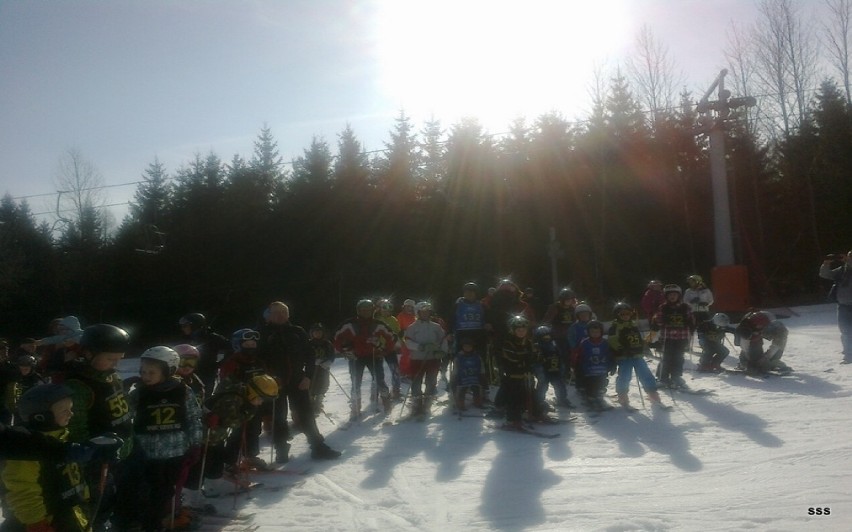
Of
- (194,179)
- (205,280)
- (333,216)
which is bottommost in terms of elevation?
(205,280)

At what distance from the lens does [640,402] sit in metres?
10.7

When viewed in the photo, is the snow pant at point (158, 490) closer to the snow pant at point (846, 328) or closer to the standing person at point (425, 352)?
the standing person at point (425, 352)

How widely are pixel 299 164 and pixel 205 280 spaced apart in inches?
268

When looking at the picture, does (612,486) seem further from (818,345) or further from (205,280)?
(205,280)

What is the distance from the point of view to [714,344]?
1281cm

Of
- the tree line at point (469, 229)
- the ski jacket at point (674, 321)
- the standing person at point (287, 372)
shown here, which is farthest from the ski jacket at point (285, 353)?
the tree line at point (469, 229)

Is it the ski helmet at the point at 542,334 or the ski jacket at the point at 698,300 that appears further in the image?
the ski jacket at the point at 698,300

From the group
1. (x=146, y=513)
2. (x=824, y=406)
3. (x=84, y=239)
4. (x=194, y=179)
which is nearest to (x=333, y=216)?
(x=194, y=179)

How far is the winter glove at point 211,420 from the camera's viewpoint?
6.27 m

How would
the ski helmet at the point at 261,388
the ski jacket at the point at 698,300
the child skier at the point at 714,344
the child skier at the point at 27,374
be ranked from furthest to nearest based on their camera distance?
the ski jacket at the point at 698,300 < the child skier at the point at 714,344 < the child skier at the point at 27,374 < the ski helmet at the point at 261,388

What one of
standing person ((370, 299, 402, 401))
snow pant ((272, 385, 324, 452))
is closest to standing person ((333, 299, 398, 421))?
standing person ((370, 299, 402, 401))

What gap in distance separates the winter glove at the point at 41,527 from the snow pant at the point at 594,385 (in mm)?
7994

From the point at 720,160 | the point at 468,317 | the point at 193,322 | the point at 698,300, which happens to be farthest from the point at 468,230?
the point at 193,322

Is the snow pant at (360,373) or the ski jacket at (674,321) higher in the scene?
the ski jacket at (674,321)
